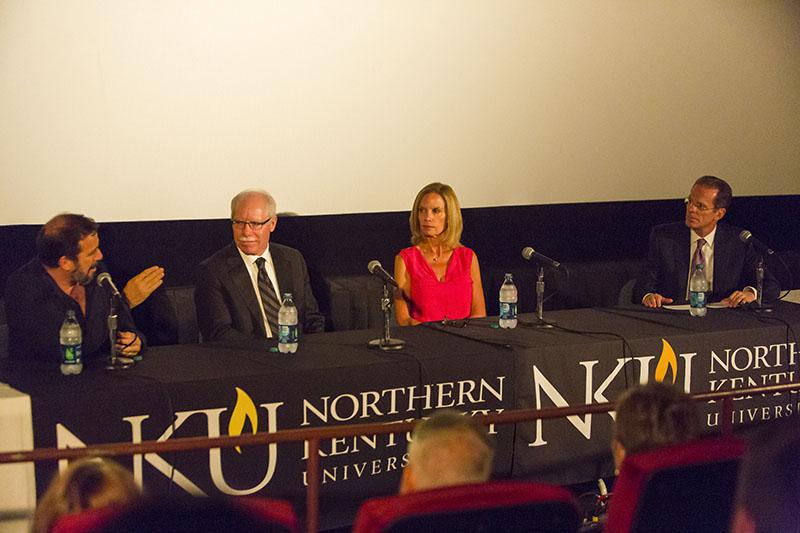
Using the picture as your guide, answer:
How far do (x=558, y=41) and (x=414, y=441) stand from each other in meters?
4.24

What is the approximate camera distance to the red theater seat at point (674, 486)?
2016mm

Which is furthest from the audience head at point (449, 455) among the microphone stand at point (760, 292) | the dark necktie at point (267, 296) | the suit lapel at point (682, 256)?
the suit lapel at point (682, 256)

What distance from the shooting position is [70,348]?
3248 millimetres

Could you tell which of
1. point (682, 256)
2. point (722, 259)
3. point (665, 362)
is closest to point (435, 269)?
point (665, 362)

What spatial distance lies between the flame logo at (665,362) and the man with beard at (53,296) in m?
1.95

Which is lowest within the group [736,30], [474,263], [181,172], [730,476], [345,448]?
[345,448]

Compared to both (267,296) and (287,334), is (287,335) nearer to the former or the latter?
(287,334)

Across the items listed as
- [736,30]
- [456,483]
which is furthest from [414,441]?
[736,30]

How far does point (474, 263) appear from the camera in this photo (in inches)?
181

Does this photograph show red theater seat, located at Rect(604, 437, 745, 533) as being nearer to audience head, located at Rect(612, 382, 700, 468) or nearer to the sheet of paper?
audience head, located at Rect(612, 382, 700, 468)

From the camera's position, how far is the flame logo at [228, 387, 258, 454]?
3.28m

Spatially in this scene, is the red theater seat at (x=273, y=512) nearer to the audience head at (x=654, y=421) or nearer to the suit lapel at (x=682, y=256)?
the audience head at (x=654, y=421)

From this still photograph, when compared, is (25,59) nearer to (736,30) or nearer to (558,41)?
(558,41)

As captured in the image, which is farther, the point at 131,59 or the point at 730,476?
the point at 131,59
